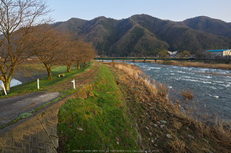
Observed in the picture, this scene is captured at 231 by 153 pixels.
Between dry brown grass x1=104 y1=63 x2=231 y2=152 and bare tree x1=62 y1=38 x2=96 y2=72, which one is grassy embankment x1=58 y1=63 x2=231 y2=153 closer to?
dry brown grass x1=104 y1=63 x2=231 y2=152

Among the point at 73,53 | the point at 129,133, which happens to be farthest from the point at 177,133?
the point at 73,53

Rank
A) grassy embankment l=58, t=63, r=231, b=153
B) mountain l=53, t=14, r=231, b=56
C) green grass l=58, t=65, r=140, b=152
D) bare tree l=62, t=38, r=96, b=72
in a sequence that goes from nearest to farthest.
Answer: green grass l=58, t=65, r=140, b=152, grassy embankment l=58, t=63, r=231, b=153, bare tree l=62, t=38, r=96, b=72, mountain l=53, t=14, r=231, b=56

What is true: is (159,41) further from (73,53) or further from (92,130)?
(92,130)

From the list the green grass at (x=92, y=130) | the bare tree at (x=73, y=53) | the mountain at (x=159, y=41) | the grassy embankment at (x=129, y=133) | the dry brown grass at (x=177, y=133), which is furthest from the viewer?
the mountain at (x=159, y=41)

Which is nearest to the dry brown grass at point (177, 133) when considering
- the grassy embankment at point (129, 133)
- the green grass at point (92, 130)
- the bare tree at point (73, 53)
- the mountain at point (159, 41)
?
the grassy embankment at point (129, 133)

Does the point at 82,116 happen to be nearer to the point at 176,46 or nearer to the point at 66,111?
the point at 66,111

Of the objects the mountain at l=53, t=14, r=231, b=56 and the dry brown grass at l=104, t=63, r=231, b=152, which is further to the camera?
the mountain at l=53, t=14, r=231, b=56

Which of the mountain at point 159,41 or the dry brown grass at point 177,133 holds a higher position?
the mountain at point 159,41

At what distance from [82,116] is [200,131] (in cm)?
582

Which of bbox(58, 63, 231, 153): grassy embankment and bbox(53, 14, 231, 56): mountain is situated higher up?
bbox(53, 14, 231, 56): mountain

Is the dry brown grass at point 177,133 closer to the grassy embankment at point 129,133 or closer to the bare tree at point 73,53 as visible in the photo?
the grassy embankment at point 129,133

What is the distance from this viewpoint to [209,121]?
6906 mm

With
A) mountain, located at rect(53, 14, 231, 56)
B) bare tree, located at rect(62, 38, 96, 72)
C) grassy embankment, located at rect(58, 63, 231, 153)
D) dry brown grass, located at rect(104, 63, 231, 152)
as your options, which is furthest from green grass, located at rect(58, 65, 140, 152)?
A: mountain, located at rect(53, 14, 231, 56)

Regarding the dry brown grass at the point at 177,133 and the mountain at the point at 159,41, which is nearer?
the dry brown grass at the point at 177,133
